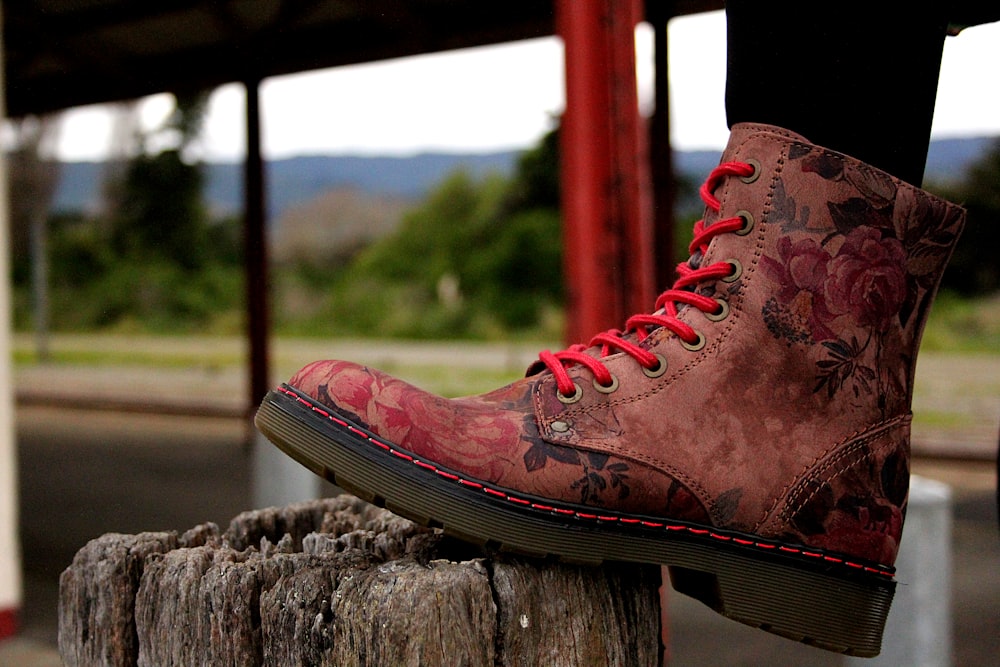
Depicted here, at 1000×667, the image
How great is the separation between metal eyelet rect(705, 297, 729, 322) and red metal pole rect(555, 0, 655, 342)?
109 centimetres

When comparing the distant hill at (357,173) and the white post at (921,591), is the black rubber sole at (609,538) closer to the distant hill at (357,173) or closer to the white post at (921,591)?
the white post at (921,591)

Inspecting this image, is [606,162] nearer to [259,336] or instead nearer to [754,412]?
[754,412]

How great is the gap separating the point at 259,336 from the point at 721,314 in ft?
9.62

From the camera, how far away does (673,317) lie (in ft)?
2.67

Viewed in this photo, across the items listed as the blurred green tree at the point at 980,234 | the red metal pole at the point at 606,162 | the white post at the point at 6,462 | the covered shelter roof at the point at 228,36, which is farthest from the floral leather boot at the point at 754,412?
the blurred green tree at the point at 980,234

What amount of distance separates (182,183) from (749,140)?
3.40 m

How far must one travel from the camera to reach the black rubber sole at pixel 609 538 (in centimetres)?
71

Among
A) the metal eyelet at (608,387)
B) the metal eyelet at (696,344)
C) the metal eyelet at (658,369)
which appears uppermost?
the metal eyelet at (696,344)

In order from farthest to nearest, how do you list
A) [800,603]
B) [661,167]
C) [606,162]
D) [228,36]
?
[661,167] < [228,36] < [606,162] < [800,603]

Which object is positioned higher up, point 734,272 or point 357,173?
point 357,173

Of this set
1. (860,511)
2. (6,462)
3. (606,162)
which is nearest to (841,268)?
(860,511)

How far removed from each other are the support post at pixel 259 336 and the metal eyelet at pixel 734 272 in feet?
4.87

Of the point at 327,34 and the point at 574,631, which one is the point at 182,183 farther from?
the point at 574,631

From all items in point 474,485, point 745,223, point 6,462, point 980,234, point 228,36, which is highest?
point 228,36
